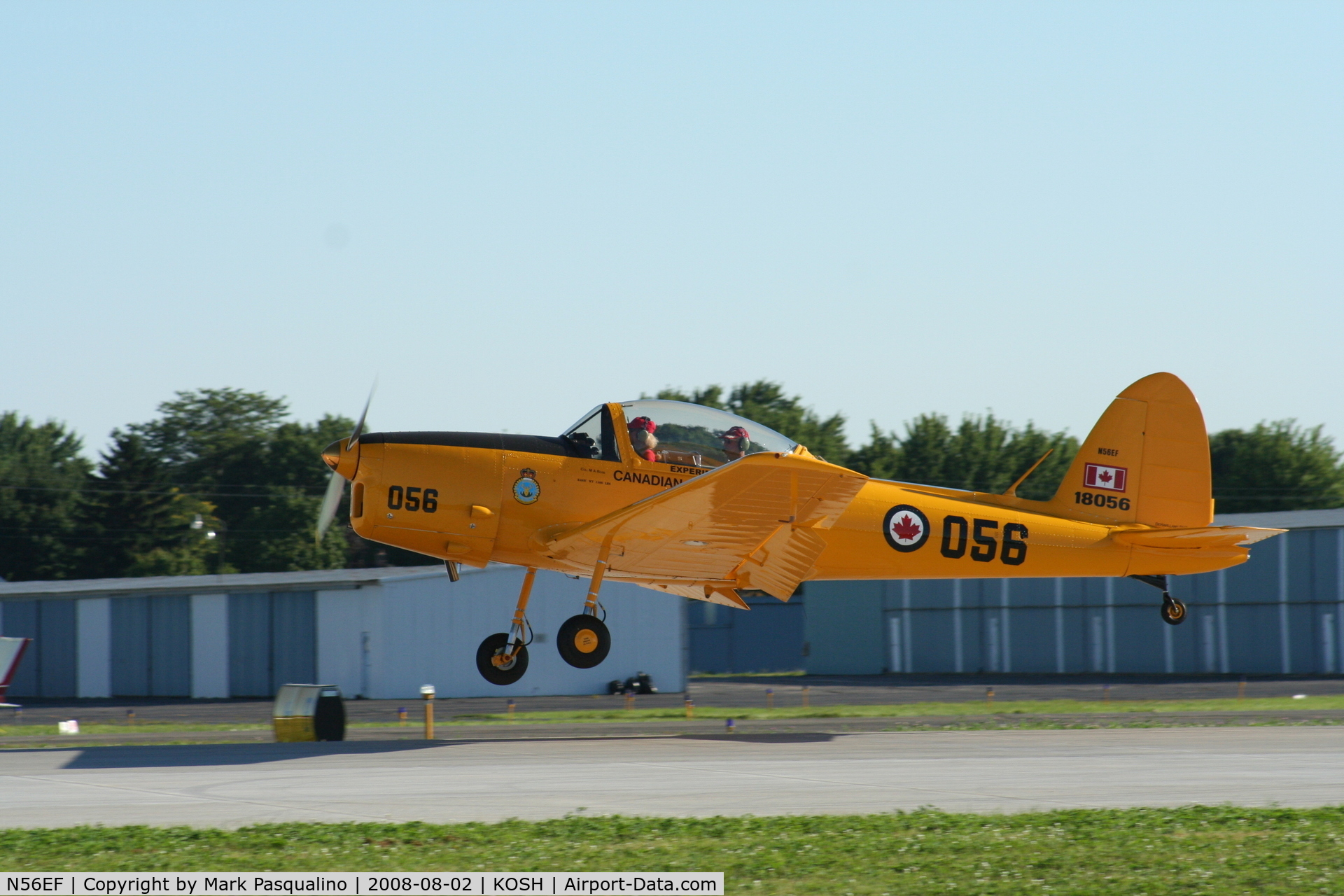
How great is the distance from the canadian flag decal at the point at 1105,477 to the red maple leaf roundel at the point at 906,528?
2520 millimetres

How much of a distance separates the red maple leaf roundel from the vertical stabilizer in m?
2.03

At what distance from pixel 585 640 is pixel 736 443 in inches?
103

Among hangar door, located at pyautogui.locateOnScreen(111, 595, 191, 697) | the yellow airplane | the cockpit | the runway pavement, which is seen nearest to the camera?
the runway pavement

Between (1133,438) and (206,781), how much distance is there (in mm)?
11163

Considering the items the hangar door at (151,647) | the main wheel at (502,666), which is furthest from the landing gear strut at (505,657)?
the hangar door at (151,647)

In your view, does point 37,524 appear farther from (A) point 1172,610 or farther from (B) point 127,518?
(A) point 1172,610

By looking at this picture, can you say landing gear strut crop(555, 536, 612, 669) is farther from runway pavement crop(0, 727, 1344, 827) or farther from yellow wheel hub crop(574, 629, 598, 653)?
runway pavement crop(0, 727, 1344, 827)

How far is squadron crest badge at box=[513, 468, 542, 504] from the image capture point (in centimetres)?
1312

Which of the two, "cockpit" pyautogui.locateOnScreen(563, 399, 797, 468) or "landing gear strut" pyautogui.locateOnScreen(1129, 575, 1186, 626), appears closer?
"cockpit" pyautogui.locateOnScreen(563, 399, 797, 468)

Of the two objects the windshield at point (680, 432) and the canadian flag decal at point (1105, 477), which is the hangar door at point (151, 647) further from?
the canadian flag decal at point (1105, 477)

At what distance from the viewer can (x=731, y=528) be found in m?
12.5

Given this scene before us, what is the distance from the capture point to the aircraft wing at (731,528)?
11289 millimetres

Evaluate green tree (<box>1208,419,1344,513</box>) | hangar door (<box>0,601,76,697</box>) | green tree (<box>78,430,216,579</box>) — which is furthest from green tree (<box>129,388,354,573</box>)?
green tree (<box>1208,419,1344,513</box>)
